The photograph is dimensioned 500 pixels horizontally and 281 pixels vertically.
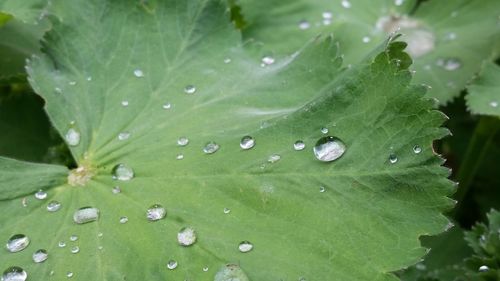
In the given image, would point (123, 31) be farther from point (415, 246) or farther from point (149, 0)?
point (415, 246)

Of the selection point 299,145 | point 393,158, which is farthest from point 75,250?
point 393,158

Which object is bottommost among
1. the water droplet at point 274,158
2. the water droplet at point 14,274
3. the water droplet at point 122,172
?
the water droplet at point 14,274

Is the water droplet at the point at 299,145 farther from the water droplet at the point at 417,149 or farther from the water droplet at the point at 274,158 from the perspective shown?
the water droplet at the point at 417,149

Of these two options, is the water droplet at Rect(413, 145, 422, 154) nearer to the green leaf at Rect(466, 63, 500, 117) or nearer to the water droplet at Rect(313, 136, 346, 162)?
the water droplet at Rect(313, 136, 346, 162)

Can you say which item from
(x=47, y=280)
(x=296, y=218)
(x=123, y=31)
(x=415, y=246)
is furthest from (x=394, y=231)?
(x=123, y=31)

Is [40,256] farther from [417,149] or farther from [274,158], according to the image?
[417,149]

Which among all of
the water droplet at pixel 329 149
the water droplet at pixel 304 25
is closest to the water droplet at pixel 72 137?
the water droplet at pixel 329 149
